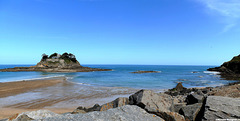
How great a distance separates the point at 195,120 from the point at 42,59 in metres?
130

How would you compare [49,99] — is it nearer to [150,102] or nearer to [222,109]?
[150,102]

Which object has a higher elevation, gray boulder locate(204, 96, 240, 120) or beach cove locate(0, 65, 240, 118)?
gray boulder locate(204, 96, 240, 120)

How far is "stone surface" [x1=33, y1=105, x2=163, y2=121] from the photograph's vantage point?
12.4ft

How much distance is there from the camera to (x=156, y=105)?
230 inches

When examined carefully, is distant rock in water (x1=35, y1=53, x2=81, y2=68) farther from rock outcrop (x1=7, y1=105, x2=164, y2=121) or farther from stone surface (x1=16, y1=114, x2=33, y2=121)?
rock outcrop (x1=7, y1=105, x2=164, y2=121)

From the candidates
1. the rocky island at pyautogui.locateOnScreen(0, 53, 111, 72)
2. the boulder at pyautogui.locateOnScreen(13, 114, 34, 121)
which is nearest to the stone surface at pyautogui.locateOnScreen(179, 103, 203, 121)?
the boulder at pyautogui.locateOnScreen(13, 114, 34, 121)

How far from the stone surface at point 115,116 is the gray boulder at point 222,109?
1.63 meters

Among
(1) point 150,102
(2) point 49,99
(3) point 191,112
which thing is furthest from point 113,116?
(2) point 49,99

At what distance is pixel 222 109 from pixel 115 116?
3511 mm

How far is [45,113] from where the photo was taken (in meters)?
6.05

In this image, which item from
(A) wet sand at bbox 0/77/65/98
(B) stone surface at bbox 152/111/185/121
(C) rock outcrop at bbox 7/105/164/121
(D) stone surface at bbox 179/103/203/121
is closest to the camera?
(C) rock outcrop at bbox 7/105/164/121

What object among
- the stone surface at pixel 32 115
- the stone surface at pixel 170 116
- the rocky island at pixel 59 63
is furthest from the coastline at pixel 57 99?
the rocky island at pixel 59 63

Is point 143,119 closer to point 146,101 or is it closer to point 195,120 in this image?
point 146,101

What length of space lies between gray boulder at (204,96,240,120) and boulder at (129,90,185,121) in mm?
890
